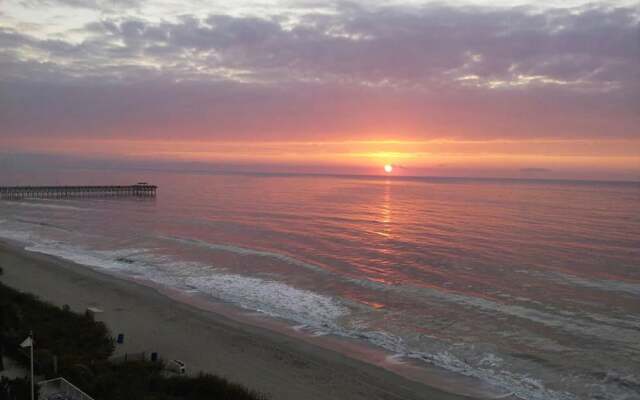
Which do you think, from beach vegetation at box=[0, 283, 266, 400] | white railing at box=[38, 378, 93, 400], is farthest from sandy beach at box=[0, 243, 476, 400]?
white railing at box=[38, 378, 93, 400]

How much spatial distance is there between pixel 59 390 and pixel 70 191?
75.5 metres

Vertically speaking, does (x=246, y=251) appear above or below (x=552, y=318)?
above

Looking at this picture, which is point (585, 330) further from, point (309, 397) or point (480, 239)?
point (480, 239)

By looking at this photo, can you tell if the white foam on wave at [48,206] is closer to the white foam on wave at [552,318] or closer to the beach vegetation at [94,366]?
the white foam on wave at [552,318]

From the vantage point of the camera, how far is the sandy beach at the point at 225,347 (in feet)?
42.8

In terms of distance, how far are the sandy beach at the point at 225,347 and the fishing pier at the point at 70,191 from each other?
2237 inches

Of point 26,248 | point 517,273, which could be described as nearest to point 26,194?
point 26,248

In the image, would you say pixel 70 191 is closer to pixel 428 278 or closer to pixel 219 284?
pixel 219 284

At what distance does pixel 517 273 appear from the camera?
26.8 meters

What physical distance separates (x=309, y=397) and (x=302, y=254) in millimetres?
19452

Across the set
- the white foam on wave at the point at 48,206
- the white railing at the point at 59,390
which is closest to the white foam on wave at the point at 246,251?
the white railing at the point at 59,390

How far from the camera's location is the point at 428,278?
84.4 ft

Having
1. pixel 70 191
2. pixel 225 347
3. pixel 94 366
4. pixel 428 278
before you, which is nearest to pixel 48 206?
pixel 70 191

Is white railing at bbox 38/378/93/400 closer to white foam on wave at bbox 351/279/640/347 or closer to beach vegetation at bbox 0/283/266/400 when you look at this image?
beach vegetation at bbox 0/283/266/400
